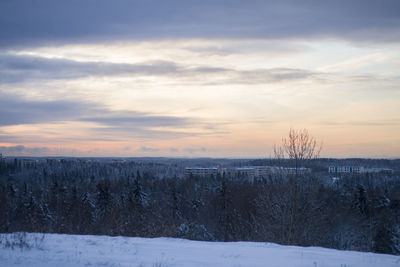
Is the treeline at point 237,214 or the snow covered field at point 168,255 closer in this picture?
the snow covered field at point 168,255

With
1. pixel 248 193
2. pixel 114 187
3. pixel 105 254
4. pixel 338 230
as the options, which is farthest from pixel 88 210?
pixel 105 254

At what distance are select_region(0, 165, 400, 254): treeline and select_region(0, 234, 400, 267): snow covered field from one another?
4179mm

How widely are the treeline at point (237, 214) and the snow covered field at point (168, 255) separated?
165 inches

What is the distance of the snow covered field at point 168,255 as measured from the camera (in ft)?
24.7

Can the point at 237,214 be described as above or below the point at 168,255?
below

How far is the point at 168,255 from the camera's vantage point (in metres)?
8.46

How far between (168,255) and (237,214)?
3349 centimetres

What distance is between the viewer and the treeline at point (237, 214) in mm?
17031

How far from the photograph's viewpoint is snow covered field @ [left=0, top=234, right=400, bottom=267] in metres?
7.52

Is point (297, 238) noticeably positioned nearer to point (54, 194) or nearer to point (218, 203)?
point (218, 203)

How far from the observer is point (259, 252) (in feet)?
29.8

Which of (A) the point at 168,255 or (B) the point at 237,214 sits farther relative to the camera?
(B) the point at 237,214

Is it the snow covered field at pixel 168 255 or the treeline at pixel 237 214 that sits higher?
the snow covered field at pixel 168 255

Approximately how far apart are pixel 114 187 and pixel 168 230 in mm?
54143
